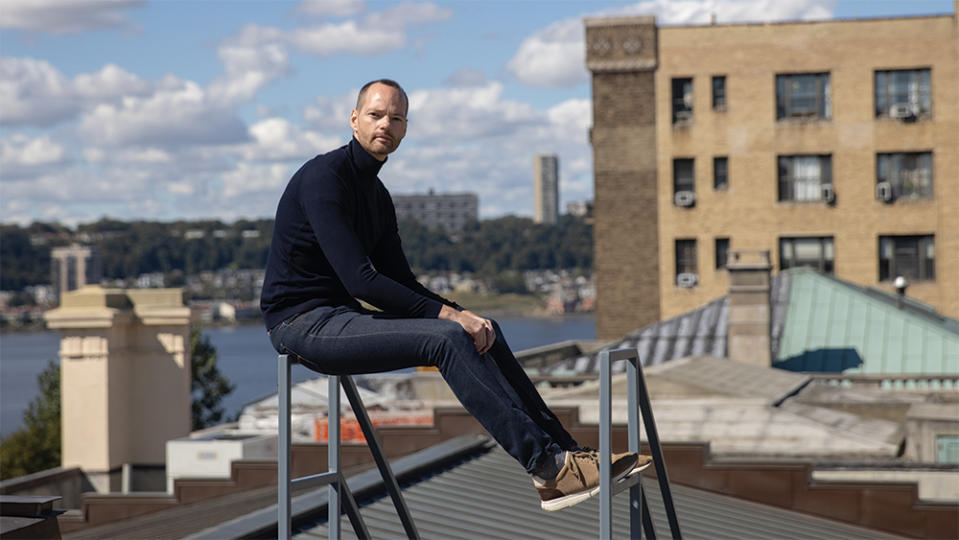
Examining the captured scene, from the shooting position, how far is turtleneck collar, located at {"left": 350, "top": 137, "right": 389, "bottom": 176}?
18.3 feet

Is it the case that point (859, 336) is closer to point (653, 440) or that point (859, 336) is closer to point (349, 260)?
point (653, 440)

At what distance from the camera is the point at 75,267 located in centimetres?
17288

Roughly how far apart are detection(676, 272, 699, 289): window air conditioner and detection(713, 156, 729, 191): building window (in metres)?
4.22

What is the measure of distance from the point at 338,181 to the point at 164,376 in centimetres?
2367

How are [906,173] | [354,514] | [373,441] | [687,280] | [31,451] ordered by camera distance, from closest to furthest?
[373,441] → [354,514] → [687,280] → [906,173] → [31,451]

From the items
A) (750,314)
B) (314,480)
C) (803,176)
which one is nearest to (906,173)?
(803,176)

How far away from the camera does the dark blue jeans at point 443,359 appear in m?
5.05

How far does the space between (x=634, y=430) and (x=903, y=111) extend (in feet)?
172

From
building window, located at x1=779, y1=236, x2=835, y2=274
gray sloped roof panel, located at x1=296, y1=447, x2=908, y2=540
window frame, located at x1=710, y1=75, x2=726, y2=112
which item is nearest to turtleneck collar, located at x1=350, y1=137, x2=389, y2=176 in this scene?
gray sloped roof panel, located at x1=296, y1=447, x2=908, y2=540

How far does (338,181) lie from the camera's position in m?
5.40

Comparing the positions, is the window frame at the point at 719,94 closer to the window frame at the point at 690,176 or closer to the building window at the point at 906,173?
the window frame at the point at 690,176

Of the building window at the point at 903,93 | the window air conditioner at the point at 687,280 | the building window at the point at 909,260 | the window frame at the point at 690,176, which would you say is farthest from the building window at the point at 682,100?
the building window at the point at 909,260

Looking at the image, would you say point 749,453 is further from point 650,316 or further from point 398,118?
point 650,316

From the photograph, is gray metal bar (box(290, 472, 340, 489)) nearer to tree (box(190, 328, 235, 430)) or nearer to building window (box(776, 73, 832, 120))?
building window (box(776, 73, 832, 120))
